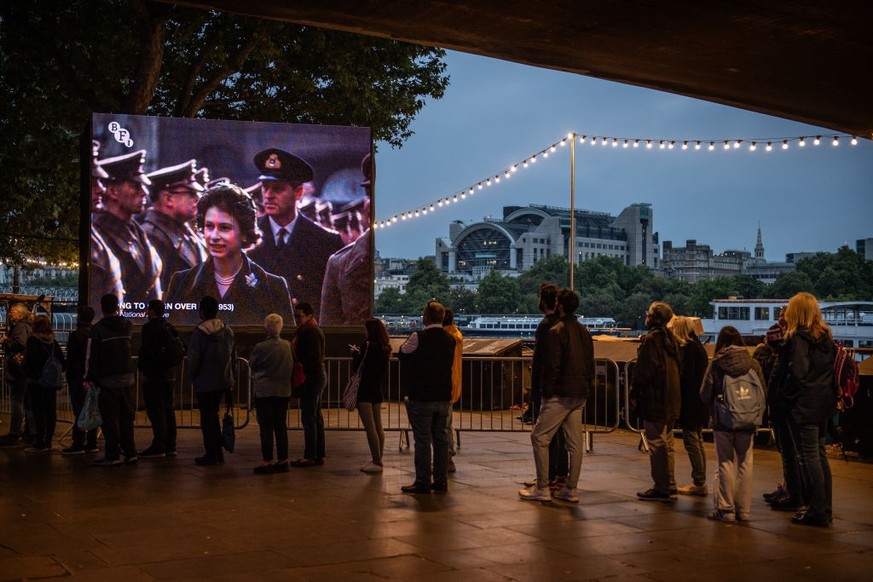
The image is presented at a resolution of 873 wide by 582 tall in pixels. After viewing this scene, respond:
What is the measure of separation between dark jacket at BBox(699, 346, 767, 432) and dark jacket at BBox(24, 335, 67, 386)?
8141 millimetres

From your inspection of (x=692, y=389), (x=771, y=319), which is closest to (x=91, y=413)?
(x=692, y=389)

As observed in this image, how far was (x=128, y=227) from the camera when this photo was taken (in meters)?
17.7

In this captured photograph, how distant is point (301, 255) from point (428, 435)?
873 centimetres

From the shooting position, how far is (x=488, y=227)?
90062 millimetres

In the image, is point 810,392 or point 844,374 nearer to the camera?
point 810,392

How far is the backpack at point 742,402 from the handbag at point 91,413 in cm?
721

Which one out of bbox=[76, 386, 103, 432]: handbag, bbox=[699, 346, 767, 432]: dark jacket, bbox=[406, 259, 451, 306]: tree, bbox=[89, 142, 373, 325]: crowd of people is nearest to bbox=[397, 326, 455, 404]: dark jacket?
bbox=[699, 346, 767, 432]: dark jacket

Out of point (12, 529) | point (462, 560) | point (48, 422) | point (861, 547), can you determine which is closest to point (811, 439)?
point (861, 547)

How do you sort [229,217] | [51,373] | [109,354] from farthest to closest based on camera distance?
[229,217], [51,373], [109,354]

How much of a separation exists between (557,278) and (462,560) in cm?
7121

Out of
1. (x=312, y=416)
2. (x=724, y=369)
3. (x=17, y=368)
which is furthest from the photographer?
(x=17, y=368)

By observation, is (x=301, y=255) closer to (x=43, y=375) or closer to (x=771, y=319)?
(x=43, y=375)

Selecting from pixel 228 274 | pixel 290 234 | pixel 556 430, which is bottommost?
pixel 556 430

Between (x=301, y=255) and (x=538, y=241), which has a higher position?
(x=538, y=241)
